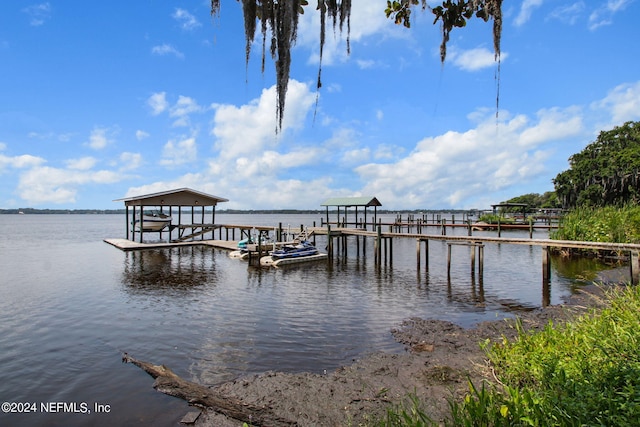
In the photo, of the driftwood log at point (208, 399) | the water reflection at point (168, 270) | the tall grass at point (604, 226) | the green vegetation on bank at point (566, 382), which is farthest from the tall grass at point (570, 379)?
the tall grass at point (604, 226)

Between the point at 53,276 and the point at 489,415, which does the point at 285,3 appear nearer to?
the point at 489,415

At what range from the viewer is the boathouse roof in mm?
32000

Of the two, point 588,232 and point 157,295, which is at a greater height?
point 588,232

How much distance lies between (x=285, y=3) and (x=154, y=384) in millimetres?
6756

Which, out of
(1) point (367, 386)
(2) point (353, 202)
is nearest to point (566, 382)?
(1) point (367, 386)

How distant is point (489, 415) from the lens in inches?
132

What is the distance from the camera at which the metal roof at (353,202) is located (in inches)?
1462

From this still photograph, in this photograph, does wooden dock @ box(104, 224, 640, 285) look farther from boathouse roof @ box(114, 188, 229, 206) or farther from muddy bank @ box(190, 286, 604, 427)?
muddy bank @ box(190, 286, 604, 427)

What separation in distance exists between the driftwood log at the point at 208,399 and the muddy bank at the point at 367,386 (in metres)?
0.11

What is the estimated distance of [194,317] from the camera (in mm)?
11750

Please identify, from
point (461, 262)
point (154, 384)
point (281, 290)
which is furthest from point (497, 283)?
point (154, 384)

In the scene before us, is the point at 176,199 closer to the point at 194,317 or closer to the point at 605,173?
the point at 194,317

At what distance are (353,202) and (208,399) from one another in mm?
33018

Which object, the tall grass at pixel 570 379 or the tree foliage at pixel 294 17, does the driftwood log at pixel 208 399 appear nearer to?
the tall grass at pixel 570 379
